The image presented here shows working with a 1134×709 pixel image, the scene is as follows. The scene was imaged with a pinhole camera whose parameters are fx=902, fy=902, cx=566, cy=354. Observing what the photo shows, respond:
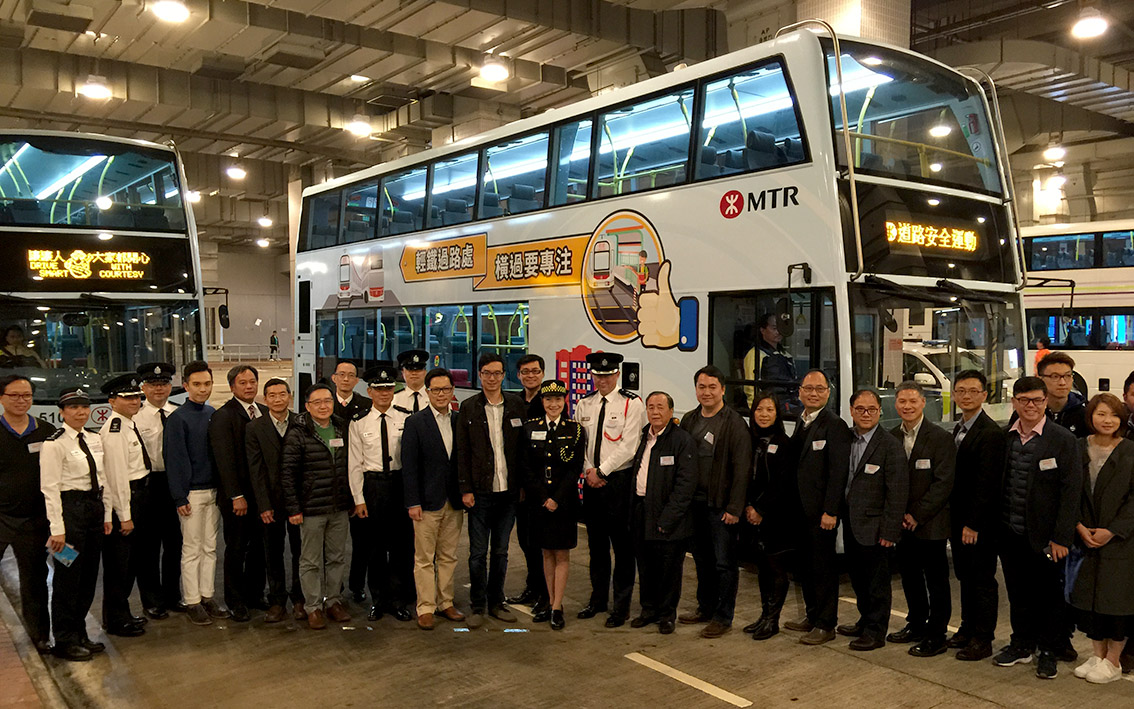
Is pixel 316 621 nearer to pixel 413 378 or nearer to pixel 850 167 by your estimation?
pixel 413 378

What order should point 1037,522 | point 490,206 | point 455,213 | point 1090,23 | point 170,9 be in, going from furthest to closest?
point 1090,23
point 170,9
point 455,213
point 490,206
point 1037,522

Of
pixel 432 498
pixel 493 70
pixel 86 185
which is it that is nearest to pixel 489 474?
pixel 432 498

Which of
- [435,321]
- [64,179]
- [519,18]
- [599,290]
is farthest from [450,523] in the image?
[519,18]

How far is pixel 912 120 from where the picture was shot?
7785 millimetres

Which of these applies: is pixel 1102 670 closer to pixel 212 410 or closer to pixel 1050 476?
pixel 1050 476

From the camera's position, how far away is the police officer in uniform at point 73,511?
5496 mm

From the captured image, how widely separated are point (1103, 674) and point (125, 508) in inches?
239

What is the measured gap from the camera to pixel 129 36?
48.0 feet

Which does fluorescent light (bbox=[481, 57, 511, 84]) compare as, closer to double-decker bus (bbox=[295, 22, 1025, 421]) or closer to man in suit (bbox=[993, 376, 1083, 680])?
double-decker bus (bbox=[295, 22, 1025, 421])

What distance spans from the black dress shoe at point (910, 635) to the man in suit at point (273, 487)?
4.02m

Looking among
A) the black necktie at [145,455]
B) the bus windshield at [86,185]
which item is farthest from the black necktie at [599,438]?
the bus windshield at [86,185]

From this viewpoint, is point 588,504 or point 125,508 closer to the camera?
point 125,508

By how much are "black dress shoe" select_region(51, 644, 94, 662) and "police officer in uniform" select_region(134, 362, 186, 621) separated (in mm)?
815

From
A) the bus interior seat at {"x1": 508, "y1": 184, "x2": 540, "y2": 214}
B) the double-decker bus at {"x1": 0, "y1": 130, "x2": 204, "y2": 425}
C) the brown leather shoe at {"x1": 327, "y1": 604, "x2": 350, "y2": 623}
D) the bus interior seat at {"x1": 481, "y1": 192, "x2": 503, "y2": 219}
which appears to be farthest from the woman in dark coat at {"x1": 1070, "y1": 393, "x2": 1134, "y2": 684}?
the double-decker bus at {"x1": 0, "y1": 130, "x2": 204, "y2": 425}
